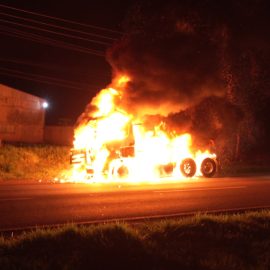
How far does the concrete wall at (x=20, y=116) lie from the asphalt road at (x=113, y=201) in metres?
17.7

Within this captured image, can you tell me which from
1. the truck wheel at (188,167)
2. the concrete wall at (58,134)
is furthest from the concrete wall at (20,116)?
the truck wheel at (188,167)

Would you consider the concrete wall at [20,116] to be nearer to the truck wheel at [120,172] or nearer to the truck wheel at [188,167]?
the truck wheel at [120,172]

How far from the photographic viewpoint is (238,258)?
24.5 feet

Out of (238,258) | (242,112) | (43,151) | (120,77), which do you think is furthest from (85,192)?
(242,112)

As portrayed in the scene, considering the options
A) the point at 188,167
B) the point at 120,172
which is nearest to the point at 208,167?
the point at 188,167

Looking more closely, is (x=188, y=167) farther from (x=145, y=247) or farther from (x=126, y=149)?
(x=145, y=247)

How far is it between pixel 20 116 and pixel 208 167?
1577cm

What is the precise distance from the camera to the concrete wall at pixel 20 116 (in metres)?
33.8

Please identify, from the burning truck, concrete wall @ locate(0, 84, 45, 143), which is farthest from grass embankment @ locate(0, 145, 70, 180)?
concrete wall @ locate(0, 84, 45, 143)

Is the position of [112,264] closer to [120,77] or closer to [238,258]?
[238,258]

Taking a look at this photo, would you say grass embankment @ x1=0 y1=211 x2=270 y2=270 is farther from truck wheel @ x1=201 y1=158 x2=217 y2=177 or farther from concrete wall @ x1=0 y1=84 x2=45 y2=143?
concrete wall @ x1=0 y1=84 x2=45 y2=143

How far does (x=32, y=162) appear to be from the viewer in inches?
1014

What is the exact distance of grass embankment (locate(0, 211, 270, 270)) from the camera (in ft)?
22.5

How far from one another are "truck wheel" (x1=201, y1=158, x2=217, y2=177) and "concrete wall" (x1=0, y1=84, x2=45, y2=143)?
15.4 metres
